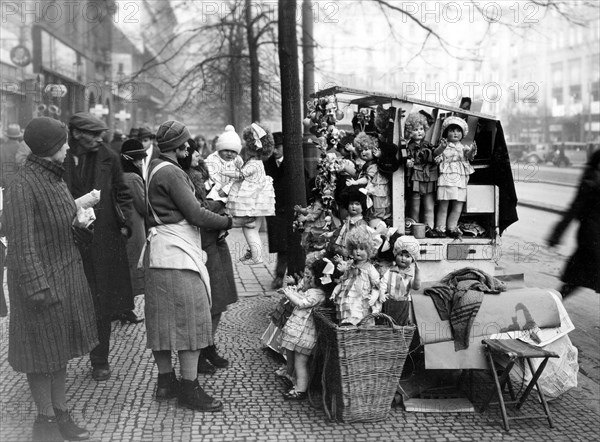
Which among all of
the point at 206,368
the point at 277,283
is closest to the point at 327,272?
the point at 206,368

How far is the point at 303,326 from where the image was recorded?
5.05 m

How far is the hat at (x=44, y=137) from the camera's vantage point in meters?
4.24

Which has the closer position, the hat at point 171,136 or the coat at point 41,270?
the coat at point 41,270

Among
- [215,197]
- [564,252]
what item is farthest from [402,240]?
[564,252]

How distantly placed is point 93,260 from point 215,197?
1.09 m

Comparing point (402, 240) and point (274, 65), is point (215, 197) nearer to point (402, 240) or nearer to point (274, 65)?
point (402, 240)

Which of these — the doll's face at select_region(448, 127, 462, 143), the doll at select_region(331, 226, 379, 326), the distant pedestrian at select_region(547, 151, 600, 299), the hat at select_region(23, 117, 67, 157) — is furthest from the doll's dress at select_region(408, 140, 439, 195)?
the hat at select_region(23, 117, 67, 157)

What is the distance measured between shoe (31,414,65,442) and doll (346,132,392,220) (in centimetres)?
338

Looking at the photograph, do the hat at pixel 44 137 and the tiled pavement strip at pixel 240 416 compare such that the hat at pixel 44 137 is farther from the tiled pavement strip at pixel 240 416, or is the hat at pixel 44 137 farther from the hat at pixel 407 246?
the hat at pixel 407 246

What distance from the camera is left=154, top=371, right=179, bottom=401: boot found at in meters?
5.03

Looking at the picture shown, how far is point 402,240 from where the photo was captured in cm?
502

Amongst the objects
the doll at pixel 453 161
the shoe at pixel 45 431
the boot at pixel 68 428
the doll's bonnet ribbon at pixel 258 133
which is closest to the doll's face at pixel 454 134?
the doll at pixel 453 161

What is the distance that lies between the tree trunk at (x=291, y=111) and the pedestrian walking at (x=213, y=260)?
5.58 ft

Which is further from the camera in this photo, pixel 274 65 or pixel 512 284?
pixel 274 65
